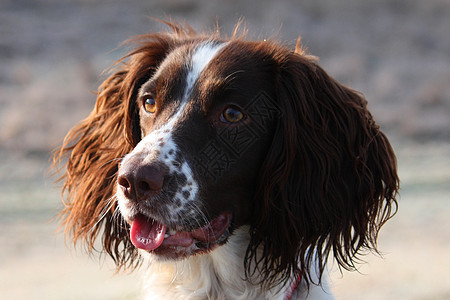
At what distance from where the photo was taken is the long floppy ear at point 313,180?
3.14 metres

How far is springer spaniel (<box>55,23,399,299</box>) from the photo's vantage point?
295 centimetres

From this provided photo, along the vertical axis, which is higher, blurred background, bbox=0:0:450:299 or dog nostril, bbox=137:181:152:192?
blurred background, bbox=0:0:450:299

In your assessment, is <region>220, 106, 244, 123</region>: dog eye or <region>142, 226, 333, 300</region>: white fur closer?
<region>220, 106, 244, 123</region>: dog eye

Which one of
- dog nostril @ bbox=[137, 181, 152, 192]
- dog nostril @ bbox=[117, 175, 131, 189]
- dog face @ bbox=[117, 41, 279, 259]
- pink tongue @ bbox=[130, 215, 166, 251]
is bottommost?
pink tongue @ bbox=[130, 215, 166, 251]

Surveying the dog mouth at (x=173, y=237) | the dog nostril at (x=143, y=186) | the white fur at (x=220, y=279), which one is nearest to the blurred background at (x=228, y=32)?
the white fur at (x=220, y=279)

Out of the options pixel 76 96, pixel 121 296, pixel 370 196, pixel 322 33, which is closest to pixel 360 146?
pixel 370 196

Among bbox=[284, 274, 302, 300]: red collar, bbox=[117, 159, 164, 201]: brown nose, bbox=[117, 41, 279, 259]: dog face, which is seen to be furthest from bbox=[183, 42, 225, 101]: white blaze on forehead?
bbox=[284, 274, 302, 300]: red collar

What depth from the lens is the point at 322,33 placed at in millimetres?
18641

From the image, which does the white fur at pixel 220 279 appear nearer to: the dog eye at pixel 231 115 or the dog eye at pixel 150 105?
the dog eye at pixel 231 115

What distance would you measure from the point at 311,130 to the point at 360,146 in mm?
264

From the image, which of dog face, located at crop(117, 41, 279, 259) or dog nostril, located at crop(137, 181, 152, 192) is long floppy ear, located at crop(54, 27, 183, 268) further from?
dog nostril, located at crop(137, 181, 152, 192)

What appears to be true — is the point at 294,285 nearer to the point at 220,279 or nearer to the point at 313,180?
the point at 220,279

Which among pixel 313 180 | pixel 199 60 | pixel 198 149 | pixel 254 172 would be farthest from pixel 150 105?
pixel 313 180

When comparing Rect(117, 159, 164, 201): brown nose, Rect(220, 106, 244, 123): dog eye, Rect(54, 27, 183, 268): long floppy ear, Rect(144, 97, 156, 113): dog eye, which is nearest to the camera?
Rect(117, 159, 164, 201): brown nose
